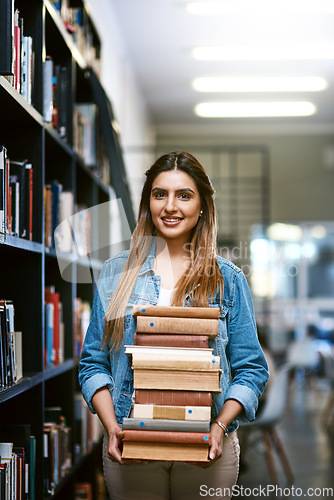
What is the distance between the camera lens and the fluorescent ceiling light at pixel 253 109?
21.8 ft

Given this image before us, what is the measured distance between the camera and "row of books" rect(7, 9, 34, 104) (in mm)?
1849

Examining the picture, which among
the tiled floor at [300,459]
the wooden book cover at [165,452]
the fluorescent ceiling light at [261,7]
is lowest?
the tiled floor at [300,459]

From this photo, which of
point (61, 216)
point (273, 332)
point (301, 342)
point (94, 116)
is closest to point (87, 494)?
point (61, 216)

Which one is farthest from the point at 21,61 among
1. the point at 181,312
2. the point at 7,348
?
the point at 181,312

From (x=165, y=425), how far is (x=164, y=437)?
26 mm

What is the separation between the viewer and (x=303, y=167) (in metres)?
8.91

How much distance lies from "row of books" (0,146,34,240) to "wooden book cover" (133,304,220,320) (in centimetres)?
55

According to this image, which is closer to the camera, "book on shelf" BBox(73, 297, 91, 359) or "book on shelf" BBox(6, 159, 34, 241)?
"book on shelf" BBox(6, 159, 34, 241)

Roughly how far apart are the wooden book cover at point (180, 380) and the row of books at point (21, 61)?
935 millimetres

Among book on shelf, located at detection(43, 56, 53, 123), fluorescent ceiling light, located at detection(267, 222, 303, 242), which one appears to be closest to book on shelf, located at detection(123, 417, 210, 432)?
book on shelf, located at detection(43, 56, 53, 123)

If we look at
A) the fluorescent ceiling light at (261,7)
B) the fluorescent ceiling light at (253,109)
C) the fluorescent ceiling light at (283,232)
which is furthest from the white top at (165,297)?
the fluorescent ceiling light at (283,232)

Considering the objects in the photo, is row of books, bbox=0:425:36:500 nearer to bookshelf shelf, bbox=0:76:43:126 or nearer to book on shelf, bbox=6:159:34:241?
book on shelf, bbox=6:159:34:241

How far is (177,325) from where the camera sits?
1454 millimetres

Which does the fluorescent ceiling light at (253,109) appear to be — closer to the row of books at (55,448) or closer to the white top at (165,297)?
the row of books at (55,448)
